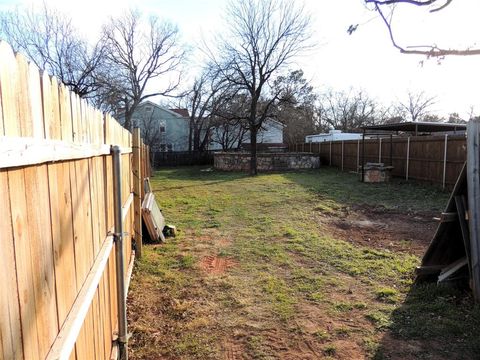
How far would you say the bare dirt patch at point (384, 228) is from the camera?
261 inches

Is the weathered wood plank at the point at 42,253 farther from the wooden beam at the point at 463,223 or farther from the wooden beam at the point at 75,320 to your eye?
the wooden beam at the point at 463,223

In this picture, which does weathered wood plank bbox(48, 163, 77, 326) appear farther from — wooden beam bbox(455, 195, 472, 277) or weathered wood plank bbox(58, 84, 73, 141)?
wooden beam bbox(455, 195, 472, 277)

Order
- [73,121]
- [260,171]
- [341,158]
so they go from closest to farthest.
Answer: [73,121]
[341,158]
[260,171]

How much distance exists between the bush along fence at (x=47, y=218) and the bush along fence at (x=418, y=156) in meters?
10.5

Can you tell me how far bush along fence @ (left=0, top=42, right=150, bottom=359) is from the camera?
0.96m

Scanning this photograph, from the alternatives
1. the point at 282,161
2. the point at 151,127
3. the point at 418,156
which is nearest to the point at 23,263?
the point at 418,156

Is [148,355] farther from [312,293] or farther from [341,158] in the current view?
[341,158]

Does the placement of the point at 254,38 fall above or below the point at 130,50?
below

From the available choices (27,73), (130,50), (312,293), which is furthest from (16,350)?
(130,50)

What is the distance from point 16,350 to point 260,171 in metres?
24.2

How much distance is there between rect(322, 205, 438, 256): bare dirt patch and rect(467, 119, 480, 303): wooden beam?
192 centimetres

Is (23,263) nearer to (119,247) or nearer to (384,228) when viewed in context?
(119,247)

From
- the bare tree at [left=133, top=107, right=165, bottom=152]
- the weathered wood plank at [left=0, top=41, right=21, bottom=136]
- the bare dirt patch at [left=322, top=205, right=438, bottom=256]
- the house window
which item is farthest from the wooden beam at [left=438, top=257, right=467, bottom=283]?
the house window

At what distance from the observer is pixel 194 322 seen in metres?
3.82
